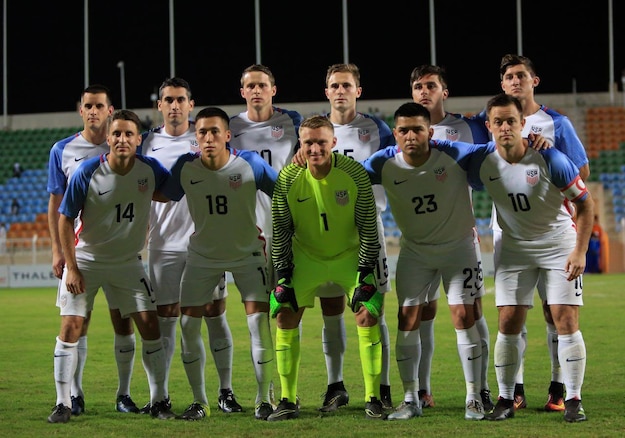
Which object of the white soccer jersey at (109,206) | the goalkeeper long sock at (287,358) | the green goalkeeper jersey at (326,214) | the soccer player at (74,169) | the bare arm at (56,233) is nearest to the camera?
the green goalkeeper jersey at (326,214)

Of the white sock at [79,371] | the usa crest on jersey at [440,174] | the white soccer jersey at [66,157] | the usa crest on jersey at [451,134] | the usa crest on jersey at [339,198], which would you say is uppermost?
the usa crest on jersey at [451,134]

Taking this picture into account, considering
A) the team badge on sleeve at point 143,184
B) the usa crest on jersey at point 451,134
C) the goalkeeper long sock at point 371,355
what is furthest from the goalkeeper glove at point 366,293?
the team badge on sleeve at point 143,184

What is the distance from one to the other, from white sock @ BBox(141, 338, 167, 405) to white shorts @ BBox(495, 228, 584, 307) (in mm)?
2389

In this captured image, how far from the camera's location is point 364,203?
20.3 feet

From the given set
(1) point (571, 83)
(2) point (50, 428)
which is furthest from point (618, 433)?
(1) point (571, 83)

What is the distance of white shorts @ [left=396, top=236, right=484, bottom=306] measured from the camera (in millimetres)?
6332

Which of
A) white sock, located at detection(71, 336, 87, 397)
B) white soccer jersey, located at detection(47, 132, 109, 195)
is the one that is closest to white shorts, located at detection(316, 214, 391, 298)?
white sock, located at detection(71, 336, 87, 397)

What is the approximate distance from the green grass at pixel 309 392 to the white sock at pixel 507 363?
23 cm

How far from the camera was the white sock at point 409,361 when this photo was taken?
Answer: 20.8 ft

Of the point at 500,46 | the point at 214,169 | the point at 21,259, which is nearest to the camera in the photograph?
the point at 214,169

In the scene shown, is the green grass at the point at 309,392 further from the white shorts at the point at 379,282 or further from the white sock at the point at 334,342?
the white shorts at the point at 379,282

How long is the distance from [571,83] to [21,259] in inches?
827

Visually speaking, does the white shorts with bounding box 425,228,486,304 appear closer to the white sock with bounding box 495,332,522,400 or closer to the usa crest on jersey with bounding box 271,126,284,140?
the white sock with bounding box 495,332,522,400

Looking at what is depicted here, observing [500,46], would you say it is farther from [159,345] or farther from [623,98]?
[159,345]
